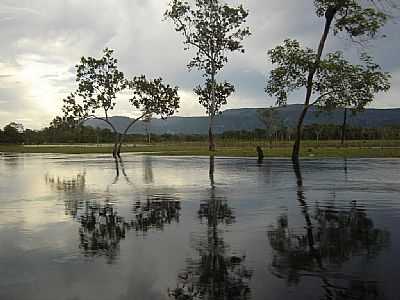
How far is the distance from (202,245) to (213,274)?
1.77m

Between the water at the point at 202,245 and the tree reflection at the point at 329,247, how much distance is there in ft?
0.06

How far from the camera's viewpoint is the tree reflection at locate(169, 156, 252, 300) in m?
6.05

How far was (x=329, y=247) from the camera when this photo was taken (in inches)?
328

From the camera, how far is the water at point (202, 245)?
20.7 ft

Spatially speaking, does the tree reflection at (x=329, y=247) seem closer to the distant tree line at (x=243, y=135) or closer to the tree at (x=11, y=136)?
the distant tree line at (x=243, y=135)

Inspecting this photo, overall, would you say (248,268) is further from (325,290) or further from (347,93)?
(347,93)

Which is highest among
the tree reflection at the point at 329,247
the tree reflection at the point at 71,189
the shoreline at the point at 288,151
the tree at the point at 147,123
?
the tree at the point at 147,123

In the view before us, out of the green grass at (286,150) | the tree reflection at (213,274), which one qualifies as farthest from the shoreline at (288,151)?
the tree reflection at (213,274)

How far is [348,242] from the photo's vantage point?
8.69 meters

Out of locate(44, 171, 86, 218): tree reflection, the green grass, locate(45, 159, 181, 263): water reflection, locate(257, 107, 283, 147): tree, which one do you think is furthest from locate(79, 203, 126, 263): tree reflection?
locate(257, 107, 283, 147): tree

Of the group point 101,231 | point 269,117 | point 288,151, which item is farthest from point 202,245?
point 269,117

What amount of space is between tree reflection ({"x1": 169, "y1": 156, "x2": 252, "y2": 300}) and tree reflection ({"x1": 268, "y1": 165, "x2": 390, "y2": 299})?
1.90 feet

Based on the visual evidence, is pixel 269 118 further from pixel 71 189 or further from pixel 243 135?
pixel 71 189

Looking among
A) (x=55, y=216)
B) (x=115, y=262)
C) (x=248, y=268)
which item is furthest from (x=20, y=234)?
(x=248, y=268)
